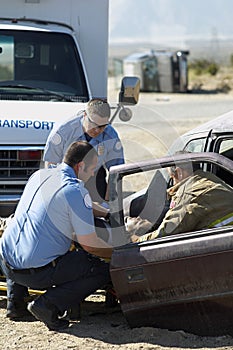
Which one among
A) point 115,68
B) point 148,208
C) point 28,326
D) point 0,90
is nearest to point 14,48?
point 0,90

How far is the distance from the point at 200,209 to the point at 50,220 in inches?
41.6

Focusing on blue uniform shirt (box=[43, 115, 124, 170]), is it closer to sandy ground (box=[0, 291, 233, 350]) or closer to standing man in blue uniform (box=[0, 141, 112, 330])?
standing man in blue uniform (box=[0, 141, 112, 330])

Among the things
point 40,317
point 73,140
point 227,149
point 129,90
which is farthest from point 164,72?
point 40,317

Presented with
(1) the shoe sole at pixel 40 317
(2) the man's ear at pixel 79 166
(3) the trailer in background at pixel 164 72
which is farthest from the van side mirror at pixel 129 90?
(3) the trailer in background at pixel 164 72

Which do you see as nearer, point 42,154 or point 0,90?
point 42,154

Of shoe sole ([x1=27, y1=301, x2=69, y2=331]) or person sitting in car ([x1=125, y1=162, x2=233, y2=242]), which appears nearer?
person sitting in car ([x1=125, y1=162, x2=233, y2=242])

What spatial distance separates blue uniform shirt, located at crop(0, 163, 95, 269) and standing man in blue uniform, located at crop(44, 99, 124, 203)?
1.47 meters

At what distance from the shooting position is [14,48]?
9.29 metres

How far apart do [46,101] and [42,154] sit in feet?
2.61

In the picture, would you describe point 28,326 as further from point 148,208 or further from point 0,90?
point 0,90

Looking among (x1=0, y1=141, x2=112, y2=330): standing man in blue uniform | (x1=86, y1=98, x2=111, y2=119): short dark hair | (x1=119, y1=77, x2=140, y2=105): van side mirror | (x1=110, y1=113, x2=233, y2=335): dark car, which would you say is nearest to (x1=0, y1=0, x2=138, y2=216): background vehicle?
(x1=119, y1=77, x2=140, y2=105): van side mirror

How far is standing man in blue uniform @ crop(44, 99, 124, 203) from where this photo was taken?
7.35 m

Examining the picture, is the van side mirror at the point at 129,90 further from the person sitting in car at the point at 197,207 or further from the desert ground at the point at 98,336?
the person sitting in car at the point at 197,207

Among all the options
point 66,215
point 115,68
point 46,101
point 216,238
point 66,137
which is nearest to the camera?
point 216,238
